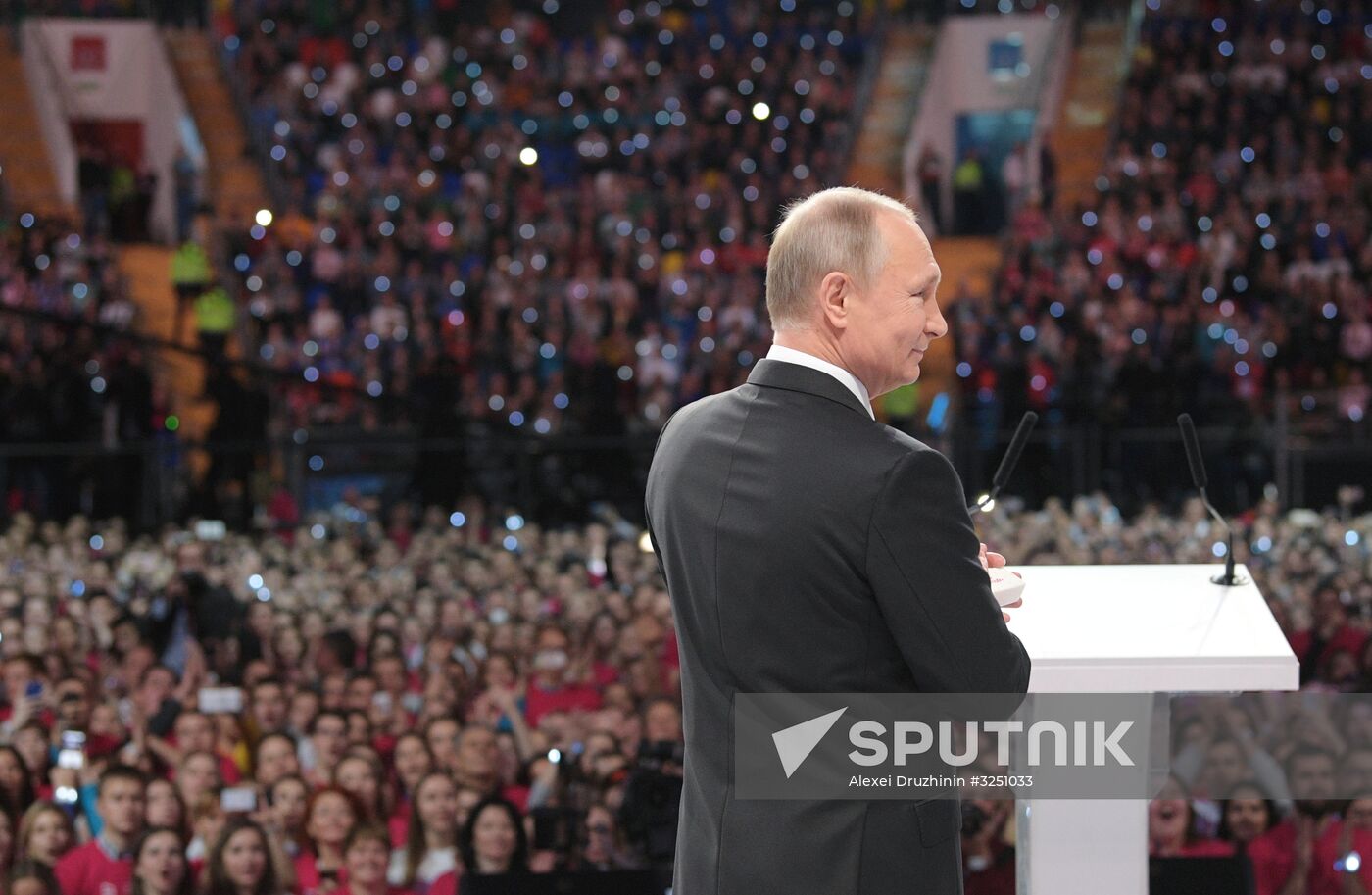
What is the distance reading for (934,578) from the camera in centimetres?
151

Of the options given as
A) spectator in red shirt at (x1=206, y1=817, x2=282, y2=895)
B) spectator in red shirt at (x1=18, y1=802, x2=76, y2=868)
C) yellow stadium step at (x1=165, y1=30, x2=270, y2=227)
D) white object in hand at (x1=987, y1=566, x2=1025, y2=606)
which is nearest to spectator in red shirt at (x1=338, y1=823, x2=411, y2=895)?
spectator in red shirt at (x1=206, y1=817, x2=282, y2=895)

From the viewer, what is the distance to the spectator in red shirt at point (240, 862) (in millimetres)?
4371

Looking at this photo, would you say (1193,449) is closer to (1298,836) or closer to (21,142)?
(1298,836)

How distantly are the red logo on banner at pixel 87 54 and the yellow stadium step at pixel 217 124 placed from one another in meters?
0.79

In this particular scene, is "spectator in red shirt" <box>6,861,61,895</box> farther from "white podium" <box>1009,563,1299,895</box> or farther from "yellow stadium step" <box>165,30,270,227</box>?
"yellow stadium step" <box>165,30,270,227</box>

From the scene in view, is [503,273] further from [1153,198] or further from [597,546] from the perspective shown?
[1153,198]

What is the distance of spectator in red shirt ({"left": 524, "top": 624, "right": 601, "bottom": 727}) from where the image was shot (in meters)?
5.93

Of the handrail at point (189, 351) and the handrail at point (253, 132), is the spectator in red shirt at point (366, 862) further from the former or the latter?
the handrail at point (253, 132)

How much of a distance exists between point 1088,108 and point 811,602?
1465 centimetres

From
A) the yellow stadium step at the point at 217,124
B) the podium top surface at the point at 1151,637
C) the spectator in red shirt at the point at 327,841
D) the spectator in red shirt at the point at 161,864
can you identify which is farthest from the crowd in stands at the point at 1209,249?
the podium top surface at the point at 1151,637

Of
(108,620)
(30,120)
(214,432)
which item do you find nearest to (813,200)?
(108,620)

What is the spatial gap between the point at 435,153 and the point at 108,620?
7.51m

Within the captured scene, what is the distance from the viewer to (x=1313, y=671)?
5953mm

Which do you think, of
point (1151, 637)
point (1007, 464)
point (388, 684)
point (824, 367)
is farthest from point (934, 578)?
point (388, 684)
